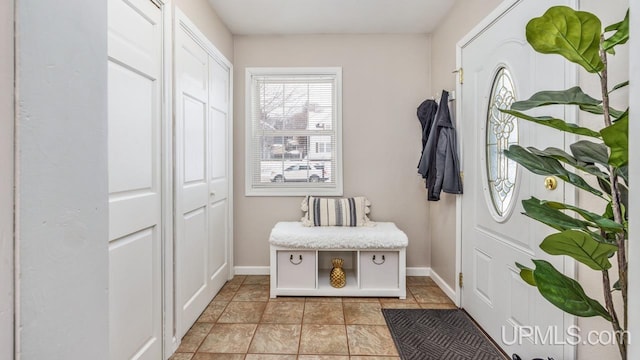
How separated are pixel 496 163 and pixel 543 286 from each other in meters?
1.30

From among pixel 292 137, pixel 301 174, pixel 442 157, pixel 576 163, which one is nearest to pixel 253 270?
pixel 301 174

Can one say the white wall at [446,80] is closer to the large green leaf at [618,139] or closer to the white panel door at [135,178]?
the large green leaf at [618,139]

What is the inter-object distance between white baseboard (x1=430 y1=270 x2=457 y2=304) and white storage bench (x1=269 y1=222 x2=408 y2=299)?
39 cm

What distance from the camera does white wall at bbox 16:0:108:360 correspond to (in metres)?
0.46

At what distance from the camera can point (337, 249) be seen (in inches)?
108

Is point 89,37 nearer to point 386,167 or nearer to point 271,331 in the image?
point 271,331

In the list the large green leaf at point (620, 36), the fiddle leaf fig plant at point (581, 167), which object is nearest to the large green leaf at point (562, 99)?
the fiddle leaf fig plant at point (581, 167)

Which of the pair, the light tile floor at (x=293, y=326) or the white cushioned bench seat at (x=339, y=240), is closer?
the light tile floor at (x=293, y=326)

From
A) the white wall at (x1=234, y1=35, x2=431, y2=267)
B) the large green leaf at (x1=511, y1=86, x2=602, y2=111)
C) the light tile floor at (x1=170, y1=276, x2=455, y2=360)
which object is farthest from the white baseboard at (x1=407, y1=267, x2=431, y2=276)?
the large green leaf at (x1=511, y1=86, x2=602, y2=111)

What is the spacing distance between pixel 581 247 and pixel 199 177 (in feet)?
7.44

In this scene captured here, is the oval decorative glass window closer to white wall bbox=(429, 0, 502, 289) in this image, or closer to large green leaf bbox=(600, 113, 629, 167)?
white wall bbox=(429, 0, 502, 289)

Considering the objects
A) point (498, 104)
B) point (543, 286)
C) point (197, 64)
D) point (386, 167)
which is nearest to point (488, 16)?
point (498, 104)

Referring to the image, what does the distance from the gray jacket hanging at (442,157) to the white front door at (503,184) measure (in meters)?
0.10

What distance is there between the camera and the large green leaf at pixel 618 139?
2.36 ft
